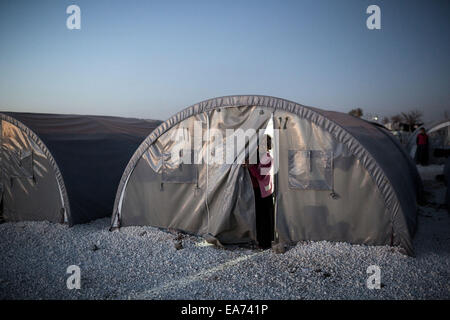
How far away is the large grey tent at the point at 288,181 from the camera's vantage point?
5.70m

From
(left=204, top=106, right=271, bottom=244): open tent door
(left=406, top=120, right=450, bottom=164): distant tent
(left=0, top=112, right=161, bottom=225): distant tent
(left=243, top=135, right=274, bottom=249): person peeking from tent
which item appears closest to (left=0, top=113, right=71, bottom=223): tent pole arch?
(left=0, top=112, right=161, bottom=225): distant tent

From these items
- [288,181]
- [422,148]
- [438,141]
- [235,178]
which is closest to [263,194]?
[288,181]

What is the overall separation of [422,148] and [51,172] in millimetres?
19530

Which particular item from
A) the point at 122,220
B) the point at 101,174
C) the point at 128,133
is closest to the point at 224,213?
the point at 122,220

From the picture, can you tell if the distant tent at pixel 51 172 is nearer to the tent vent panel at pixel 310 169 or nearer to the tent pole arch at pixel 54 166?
the tent pole arch at pixel 54 166

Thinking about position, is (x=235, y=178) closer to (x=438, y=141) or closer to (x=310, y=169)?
(x=310, y=169)

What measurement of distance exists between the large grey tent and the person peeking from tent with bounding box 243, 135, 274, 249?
0.24 m

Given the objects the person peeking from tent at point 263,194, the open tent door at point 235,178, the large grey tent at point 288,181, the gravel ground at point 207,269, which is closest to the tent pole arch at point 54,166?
the gravel ground at point 207,269

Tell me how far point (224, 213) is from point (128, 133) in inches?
243

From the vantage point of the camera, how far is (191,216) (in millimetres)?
6781

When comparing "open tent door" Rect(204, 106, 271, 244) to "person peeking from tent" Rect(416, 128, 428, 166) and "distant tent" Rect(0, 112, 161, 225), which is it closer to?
"distant tent" Rect(0, 112, 161, 225)

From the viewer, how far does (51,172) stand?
8078 millimetres

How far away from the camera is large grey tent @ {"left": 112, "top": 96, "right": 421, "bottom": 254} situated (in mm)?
5695
